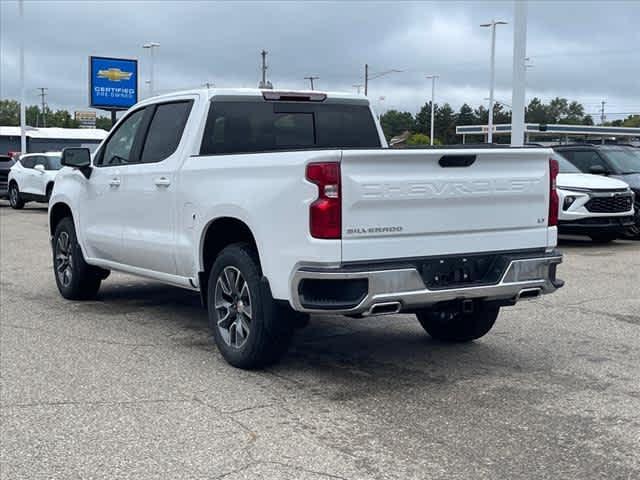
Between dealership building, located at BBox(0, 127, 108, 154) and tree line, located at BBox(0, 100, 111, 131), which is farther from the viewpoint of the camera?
tree line, located at BBox(0, 100, 111, 131)

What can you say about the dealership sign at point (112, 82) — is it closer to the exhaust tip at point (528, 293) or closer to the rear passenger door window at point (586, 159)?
the rear passenger door window at point (586, 159)

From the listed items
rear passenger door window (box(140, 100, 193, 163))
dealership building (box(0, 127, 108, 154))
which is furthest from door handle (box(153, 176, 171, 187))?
dealership building (box(0, 127, 108, 154))

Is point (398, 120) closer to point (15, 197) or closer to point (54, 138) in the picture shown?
point (54, 138)

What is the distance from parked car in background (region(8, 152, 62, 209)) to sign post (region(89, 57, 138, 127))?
746 inches

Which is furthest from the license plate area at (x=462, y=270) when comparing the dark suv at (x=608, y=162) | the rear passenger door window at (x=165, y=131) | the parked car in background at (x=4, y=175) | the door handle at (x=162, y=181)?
the parked car in background at (x=4, y=175)

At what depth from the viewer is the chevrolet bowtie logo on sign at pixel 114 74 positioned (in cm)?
4593

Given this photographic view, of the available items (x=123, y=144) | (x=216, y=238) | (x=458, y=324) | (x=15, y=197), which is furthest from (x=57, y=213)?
(x=15, y=197)

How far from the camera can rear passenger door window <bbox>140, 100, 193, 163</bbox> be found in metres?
7.41

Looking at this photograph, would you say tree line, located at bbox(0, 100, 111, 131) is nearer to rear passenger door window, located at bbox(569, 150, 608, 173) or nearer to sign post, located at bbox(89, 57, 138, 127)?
sign post, located at bbox(89, 57, 138, 127)

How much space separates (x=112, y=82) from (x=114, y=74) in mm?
425

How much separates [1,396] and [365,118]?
4015 millimetres

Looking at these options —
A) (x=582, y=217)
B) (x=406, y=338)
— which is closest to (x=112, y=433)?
(x=406, y=338)

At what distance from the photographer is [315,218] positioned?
216 inches

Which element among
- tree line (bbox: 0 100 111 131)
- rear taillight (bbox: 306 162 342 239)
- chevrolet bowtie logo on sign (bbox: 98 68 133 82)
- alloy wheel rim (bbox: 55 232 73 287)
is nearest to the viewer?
rear taillight (bbox: 306 162 342 239)
